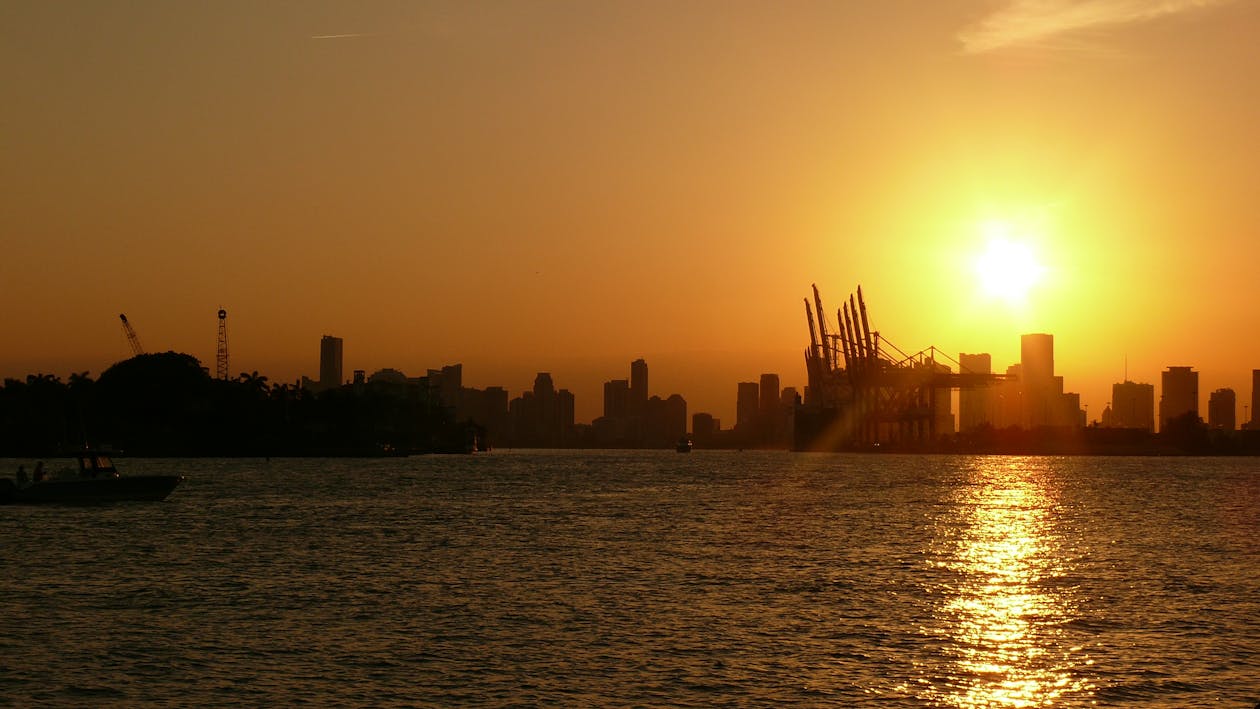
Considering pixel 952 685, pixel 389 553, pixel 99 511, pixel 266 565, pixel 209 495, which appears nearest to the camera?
pixel 952 685

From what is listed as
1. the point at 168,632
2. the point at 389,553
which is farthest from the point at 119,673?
the point at 389,553

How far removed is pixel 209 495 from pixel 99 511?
92.0ft

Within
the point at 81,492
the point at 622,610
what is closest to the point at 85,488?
the point at 81,492

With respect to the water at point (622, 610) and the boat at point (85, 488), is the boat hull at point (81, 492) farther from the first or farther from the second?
the water at point (622, 610)

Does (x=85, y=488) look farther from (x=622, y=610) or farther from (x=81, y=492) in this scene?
(x=622, y=610)

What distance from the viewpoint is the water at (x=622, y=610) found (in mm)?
30516

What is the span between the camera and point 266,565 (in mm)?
55625

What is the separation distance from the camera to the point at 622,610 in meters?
42.2

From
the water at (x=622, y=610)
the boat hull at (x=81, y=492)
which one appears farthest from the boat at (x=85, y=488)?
the water at (x=622, y=610)

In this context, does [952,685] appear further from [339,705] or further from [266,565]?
[266,565]

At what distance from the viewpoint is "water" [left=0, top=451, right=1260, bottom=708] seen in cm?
3052

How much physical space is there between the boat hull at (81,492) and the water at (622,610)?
1.29 m

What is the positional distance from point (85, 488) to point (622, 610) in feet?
169

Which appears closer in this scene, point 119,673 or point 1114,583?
point 119,673
